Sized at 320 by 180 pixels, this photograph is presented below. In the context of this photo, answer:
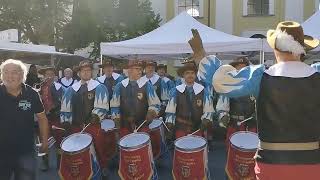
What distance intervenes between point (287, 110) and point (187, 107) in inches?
178

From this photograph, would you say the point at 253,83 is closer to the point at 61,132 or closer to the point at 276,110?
the point at 276,110

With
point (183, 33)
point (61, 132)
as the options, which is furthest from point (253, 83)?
point (183, 33)

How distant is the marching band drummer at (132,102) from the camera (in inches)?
310

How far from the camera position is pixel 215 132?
1127cm

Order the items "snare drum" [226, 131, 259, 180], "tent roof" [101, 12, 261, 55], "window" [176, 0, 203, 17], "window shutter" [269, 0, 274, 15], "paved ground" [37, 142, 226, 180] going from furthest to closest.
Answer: "window" [176, 0, 203, 17]
"window shutter" [269, 0, 274, 15]
"tent roof" [101, 12, 261, 55]
"paved ground" [37, 142, 226, 180]
"snare drum" [226, 131, 259, 180]

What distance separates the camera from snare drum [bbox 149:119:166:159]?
809cm

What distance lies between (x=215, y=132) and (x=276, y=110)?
8257mm

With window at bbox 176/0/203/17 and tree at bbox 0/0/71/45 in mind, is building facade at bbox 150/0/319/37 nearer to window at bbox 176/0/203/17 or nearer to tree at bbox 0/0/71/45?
window at bbox 176/0/203/17

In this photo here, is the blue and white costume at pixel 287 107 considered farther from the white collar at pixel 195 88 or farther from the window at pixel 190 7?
the window at pixel 190 7

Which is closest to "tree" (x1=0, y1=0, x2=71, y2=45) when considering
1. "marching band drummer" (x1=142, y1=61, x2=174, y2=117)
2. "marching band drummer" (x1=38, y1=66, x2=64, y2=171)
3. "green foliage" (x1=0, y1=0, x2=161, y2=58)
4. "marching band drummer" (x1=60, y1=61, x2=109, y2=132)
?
"green foliage" (x1=0, y1=0, x2=161, y2=58)

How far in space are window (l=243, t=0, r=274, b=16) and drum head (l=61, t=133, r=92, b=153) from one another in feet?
76.5

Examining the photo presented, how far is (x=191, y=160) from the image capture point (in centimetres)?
619

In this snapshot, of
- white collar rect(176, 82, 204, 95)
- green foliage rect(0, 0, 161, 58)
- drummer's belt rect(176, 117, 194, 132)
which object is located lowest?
drummer's belt rect(176, 117, 194, 132)

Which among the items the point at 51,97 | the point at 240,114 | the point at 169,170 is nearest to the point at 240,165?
the point at 240,114
